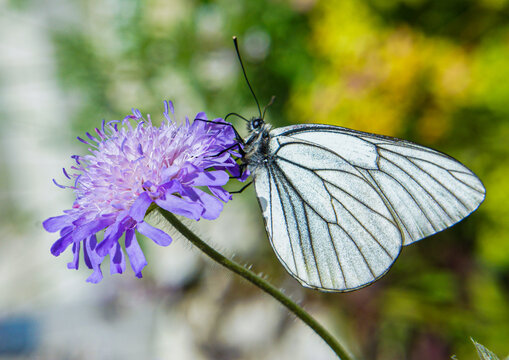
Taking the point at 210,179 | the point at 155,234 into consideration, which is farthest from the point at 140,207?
the point at 210,179

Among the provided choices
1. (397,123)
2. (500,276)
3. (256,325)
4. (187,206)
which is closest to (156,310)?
(256,325)

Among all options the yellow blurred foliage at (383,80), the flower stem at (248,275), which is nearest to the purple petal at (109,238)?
the flower stem at (248,275)

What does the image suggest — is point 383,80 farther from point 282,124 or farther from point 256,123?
point 256,123

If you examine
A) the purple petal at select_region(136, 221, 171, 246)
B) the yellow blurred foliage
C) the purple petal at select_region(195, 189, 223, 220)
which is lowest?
the purple petal at select_region(136, 221, 171, 246)

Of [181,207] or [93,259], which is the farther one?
[93,259]

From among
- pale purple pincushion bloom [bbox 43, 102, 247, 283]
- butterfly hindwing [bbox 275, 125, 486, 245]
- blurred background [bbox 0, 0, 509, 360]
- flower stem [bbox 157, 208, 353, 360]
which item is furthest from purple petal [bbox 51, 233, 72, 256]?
blurred background [bbox 0, 0, 509, 360]

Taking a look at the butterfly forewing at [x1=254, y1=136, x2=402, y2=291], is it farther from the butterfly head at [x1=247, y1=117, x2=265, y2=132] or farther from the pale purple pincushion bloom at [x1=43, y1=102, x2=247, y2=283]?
the pale purple pincushion bloom at [x1=43, y1=102, x2=247, y2=283]

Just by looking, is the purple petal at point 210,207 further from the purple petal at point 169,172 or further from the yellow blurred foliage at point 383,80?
the yellow blurred foliage at point 383,80
